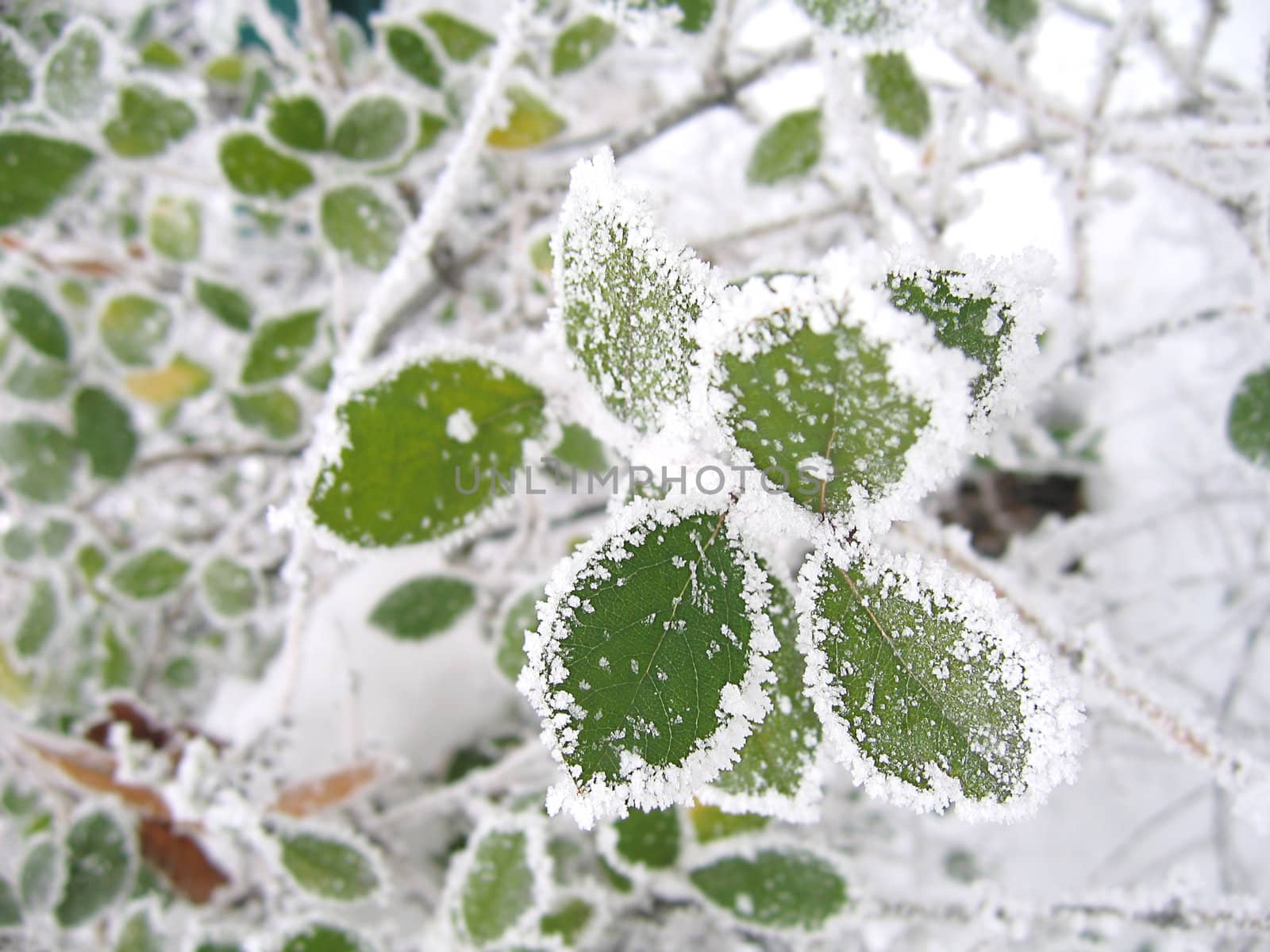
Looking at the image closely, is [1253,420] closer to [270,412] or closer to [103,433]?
[270,412]

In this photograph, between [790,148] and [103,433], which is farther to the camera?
[103,433]

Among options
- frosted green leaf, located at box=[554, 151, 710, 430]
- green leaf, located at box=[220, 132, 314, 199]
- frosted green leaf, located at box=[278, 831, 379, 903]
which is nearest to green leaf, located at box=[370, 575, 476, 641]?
frosted green leaf, located at box=[278, 831, 379, 903]

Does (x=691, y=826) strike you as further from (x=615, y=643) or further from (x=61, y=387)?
(x=61, y=387)

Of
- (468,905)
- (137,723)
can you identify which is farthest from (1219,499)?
(137,723)

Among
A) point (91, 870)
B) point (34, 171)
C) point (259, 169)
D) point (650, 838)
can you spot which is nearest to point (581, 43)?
point (259, 169)

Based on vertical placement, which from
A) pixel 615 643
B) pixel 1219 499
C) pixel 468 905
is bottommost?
pixel 468 905

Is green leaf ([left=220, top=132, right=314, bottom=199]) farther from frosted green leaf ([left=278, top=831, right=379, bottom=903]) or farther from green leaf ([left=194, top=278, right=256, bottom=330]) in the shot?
frosted green leaf ([left=278, top=831, right=379, bottom=903])

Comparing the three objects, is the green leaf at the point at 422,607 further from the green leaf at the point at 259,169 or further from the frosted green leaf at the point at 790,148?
the frosted green leaf at the point at 790,148
